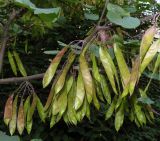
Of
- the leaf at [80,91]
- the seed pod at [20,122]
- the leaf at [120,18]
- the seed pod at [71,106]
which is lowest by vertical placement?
the seed pod at [20,122]

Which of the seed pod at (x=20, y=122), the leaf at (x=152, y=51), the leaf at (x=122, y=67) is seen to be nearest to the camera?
the leaf at (x=152, y=51)

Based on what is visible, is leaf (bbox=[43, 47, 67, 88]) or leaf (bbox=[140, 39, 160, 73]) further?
leaf (bbox=[43, 47, 67, 88])

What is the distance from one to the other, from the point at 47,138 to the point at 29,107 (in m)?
1.60

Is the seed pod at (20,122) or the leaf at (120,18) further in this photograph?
the seed pod at (20,122)

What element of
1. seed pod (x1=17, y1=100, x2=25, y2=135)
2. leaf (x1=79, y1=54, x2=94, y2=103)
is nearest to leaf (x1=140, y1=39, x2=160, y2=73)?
leaf (x1=79, y1=54, x2=94, y2=103)

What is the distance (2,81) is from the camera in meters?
1.25

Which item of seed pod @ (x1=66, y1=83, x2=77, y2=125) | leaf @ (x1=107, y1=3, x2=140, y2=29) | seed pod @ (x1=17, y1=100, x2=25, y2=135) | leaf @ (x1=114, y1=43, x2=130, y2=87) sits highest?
leaf @ (x1=107, y1=3, x2=140, y2=29)

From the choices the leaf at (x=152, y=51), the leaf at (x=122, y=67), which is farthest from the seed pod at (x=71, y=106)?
the leaf at (x=152, y=51)

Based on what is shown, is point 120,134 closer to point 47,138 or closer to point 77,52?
point 47,138

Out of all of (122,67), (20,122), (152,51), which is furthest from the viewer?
(20,122)

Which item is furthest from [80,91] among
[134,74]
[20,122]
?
[20,122]

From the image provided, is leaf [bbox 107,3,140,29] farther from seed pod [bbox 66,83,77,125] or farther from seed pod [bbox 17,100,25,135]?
seed pod [bbox 17,100,25,135]

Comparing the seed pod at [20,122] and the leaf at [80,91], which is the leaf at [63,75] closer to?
the leaf at [80,91]

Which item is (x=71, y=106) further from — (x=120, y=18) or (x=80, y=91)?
(x=120, y=18)
